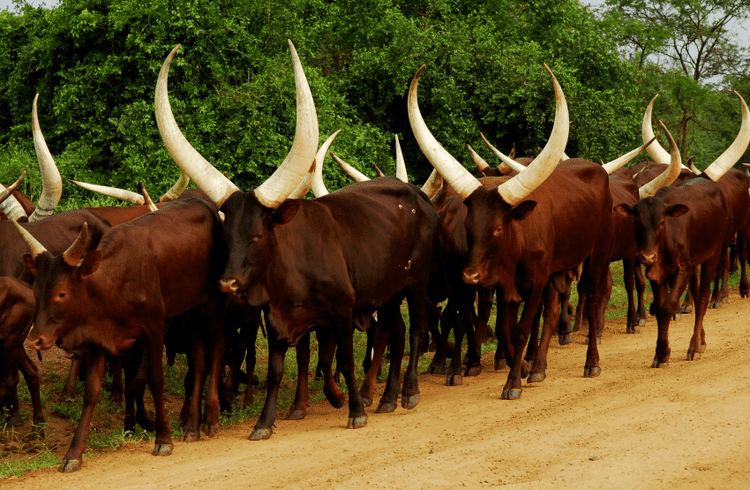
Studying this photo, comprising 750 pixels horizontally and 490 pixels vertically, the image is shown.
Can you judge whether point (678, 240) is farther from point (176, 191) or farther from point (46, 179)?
point (46, 179)

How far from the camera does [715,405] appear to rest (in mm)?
6461

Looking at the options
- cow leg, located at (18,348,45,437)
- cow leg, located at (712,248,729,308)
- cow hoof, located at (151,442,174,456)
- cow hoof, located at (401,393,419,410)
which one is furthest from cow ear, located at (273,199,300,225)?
cow leg, located at (712,248,729,308)

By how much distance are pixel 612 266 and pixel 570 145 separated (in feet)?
8.70

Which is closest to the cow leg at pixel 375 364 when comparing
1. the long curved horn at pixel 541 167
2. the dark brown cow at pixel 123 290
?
the long curved horn at pixel 541 167

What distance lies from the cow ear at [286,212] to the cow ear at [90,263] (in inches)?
49.8

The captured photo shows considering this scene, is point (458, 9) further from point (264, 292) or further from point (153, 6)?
point (264, 292)

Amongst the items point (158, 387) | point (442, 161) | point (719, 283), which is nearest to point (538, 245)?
point (442, 161)

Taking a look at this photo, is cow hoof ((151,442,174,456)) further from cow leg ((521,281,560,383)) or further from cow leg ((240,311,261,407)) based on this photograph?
cow leg ((521,281,560,383))

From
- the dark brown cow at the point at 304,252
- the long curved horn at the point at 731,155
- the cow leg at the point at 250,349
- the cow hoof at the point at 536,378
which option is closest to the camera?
the dark brown cow at the point at 304,252

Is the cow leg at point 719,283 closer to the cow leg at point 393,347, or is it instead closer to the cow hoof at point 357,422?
the cow leg at point 393,347

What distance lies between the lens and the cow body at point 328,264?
6188 millimetres

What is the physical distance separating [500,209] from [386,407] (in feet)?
6.33

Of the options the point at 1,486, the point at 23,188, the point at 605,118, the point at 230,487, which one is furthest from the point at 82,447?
the point at 605,118

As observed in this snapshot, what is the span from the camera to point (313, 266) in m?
6.52
